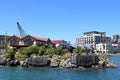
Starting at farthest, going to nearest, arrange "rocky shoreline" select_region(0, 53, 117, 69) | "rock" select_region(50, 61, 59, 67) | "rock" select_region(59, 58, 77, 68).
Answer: "rock" select_region(50, 61, 59, 67) < "rocky shoreline" select_region(0, 53, 117, 69) < "rock" select_region(59, 58, 77, 68)

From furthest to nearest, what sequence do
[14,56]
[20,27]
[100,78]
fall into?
[20,27]
[14,56]
[100,78]

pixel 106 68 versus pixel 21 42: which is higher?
pixel 21 42

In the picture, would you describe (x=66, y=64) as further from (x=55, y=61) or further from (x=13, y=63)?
(x=13, y=63)

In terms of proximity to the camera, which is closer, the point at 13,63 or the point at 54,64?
the point at 54,64

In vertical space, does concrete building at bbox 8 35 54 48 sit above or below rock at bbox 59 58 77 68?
above

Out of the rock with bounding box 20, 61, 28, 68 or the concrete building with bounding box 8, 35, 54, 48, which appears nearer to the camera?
the rock with bounding box 20, 61, 28, 68

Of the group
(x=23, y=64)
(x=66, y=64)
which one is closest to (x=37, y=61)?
(x=23, y=64)

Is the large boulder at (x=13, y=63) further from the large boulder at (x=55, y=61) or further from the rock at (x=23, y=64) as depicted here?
the large boulder at (x=55, y=61)

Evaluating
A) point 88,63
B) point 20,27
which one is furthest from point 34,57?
point 20,27

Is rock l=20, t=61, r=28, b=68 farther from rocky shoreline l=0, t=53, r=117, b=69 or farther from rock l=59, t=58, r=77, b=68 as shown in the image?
rock l=59, t=58, r=77, b=68

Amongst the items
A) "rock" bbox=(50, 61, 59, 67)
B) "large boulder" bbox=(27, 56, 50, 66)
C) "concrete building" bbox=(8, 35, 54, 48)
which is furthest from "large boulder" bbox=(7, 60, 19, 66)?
"concrete building" bbox=(8, 35, 54, 48)

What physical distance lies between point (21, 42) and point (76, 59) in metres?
35.6

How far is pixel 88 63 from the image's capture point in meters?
82.6

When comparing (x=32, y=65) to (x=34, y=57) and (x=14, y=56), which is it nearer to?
(x=34, y=57)
